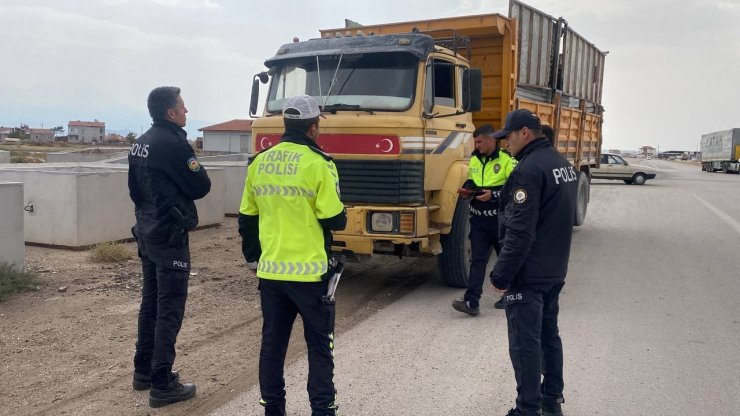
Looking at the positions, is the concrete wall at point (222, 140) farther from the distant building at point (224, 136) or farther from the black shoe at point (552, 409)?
the black shoe at point (552, 409)

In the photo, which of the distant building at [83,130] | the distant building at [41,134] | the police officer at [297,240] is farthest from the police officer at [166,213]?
the distant building at [83,130]

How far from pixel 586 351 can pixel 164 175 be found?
361 cm

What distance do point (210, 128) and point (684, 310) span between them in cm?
6343

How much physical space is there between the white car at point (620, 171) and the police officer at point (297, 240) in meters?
26.2

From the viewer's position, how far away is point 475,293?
6.08m

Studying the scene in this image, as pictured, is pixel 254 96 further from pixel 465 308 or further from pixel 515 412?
pixel 515 412

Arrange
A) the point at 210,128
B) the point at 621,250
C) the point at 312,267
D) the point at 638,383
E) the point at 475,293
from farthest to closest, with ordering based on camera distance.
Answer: the point at 210,128 → the point at 621,250 → the point at 475,293 → the point at 638,383 → the point at 312,267

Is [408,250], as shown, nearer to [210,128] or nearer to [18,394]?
[18,394]

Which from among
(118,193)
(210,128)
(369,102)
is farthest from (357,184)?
(210,128)

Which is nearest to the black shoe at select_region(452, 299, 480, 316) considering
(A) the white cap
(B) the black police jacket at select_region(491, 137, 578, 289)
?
(B) the black police jacket at select_region(491, 137, 578, 289)

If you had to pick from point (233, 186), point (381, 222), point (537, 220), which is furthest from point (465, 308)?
point (233, 186)

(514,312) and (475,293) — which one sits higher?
(514,312)

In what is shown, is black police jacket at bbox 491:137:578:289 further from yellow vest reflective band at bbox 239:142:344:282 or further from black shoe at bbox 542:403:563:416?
yellow vest reflective band at bbox 239:142:344:282

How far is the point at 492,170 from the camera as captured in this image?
6.05 m
